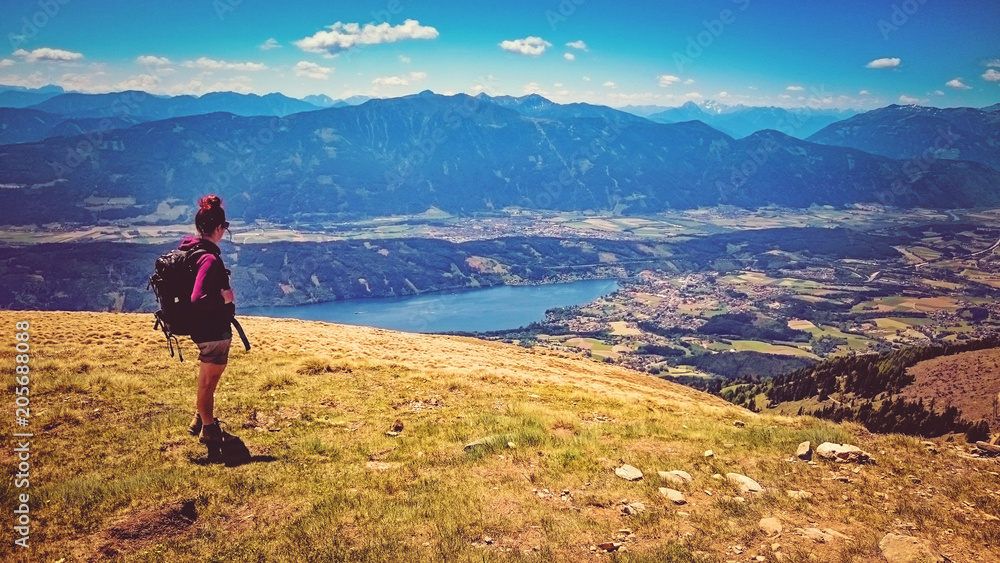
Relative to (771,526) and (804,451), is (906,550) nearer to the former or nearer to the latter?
(771,526)

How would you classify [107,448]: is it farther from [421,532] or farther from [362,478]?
[421,532]

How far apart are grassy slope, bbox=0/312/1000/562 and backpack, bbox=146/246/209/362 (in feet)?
9.28

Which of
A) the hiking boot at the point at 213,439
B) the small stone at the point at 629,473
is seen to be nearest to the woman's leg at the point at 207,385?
the hiking boot at the point at 213,439

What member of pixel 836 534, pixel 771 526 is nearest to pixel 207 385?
pixel 771 526

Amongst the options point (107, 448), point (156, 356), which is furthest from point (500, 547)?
point (156, 356)

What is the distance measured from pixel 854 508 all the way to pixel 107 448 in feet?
48.5

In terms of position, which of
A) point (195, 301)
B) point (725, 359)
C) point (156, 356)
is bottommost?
point (725, 359)

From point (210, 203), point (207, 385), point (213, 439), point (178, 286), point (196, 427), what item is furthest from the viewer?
point (196, 427)

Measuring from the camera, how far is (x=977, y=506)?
923 cm

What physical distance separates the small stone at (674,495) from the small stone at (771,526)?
135 cm

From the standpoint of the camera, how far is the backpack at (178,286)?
29.4 feet

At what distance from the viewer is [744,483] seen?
10055mm

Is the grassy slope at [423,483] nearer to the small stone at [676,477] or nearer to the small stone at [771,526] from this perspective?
the small stone at [771,526]

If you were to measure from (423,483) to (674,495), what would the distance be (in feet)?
15.7
